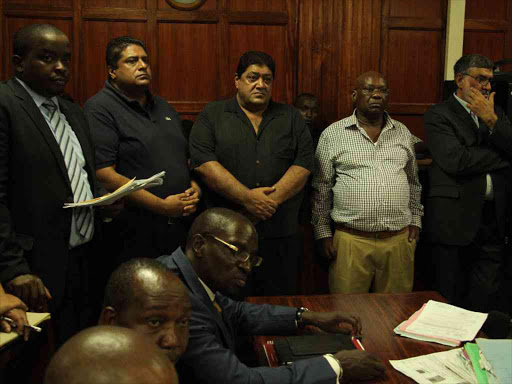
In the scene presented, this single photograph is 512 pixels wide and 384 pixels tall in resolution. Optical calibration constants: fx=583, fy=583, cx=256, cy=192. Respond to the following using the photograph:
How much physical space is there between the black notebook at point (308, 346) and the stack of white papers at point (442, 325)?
0.23 metres

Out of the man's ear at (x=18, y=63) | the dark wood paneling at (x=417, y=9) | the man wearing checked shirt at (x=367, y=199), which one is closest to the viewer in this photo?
the man's ear at (x=18, y=63)

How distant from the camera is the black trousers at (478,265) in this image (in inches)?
134

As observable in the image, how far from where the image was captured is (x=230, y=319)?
210 centimetres

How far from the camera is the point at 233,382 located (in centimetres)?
164

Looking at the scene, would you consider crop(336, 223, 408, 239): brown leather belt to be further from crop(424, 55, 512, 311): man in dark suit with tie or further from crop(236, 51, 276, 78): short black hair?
crop(236, 51, 276, 78): short black hair

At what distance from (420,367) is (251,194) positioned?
142cm

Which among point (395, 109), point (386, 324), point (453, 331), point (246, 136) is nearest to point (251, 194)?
point (246, 136)

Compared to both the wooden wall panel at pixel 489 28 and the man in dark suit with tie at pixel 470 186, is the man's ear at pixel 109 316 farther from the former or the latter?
the wooden wall panel at pixel 489 28

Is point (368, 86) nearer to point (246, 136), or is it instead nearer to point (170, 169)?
point (246, 136)

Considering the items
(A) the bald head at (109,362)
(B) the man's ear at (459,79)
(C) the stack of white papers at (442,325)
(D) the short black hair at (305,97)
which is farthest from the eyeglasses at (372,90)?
(A) the bald head at (109,362)

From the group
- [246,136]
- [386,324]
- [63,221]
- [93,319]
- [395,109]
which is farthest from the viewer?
[395,109]

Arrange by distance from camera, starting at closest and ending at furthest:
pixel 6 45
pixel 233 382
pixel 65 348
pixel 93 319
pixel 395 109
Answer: pixel 65 348, pixel 233 382, pixel 93 319, pixel 6 45, pixel 395 109

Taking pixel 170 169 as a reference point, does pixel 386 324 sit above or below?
below

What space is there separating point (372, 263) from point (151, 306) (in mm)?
2102
